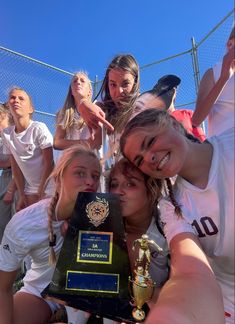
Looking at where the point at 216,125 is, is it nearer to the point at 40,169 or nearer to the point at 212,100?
the point at 212,100

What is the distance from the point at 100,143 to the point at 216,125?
33.0 inches

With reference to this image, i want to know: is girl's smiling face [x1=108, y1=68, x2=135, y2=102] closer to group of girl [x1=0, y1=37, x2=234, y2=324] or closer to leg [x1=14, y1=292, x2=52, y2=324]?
group of girl [x1=0, y1=37, x2=234, y2=324]

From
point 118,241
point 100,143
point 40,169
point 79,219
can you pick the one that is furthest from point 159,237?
point 40,169

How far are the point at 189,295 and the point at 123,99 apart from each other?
1.28m

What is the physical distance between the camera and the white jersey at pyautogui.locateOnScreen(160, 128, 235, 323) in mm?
1039

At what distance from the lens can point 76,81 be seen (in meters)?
2.45

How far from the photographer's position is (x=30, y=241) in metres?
1.48

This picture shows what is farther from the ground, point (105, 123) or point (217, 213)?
point (105, 123)

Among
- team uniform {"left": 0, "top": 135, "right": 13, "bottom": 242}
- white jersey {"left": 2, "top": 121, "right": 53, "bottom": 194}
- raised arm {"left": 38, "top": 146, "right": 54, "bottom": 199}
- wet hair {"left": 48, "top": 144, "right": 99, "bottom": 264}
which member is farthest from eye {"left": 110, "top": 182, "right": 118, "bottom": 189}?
team uniform {"left": 0, "top": 135, "right": 13, "bottom": 242}

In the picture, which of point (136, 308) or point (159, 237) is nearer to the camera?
point (136, 308)

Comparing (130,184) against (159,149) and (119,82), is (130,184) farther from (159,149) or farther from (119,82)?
(119,82)

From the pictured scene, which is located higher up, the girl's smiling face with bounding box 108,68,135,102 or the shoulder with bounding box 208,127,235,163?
the girl's smiling face with bounding box 108,68,135,102

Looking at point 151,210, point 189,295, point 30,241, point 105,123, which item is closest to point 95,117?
point 105,123

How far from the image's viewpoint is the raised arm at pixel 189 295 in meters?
0.73
